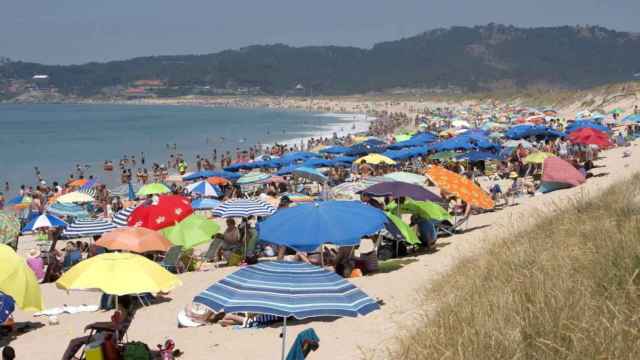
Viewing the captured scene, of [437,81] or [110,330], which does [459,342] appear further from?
[437,81]

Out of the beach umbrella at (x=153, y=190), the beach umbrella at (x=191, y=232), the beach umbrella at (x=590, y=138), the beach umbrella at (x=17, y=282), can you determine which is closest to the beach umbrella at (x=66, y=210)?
the beach umbrella at (x=153, y=190)

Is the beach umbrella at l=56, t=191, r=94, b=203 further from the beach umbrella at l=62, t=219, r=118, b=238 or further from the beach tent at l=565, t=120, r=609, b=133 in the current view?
the beach tent at l=565, t=120, r=609, b=133

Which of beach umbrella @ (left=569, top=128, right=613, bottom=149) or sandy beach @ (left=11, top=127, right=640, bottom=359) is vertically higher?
beach umbrella @ (left=569, top=128, right=613, bottom=149)

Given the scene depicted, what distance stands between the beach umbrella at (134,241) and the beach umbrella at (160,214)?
62.5 inches

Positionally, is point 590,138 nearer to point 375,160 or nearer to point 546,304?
point 375,160

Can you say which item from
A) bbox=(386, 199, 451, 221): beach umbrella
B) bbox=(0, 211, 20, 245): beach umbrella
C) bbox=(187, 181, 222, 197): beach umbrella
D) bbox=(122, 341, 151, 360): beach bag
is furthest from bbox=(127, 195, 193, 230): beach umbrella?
bbox=(122, 341, 151, 360): beach bag

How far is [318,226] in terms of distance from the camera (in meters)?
8.29

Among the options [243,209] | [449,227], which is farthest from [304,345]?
[449,227]

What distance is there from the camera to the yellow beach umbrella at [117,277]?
7.03 metres

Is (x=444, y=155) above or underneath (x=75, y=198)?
above

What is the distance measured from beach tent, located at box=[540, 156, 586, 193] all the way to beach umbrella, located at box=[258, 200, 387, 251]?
26.0 ft

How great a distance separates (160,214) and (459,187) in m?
4.97

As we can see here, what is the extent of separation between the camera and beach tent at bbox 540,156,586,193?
15352 millimetres

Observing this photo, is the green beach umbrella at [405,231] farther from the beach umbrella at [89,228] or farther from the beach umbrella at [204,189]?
the beach umbrella at [204,189]
